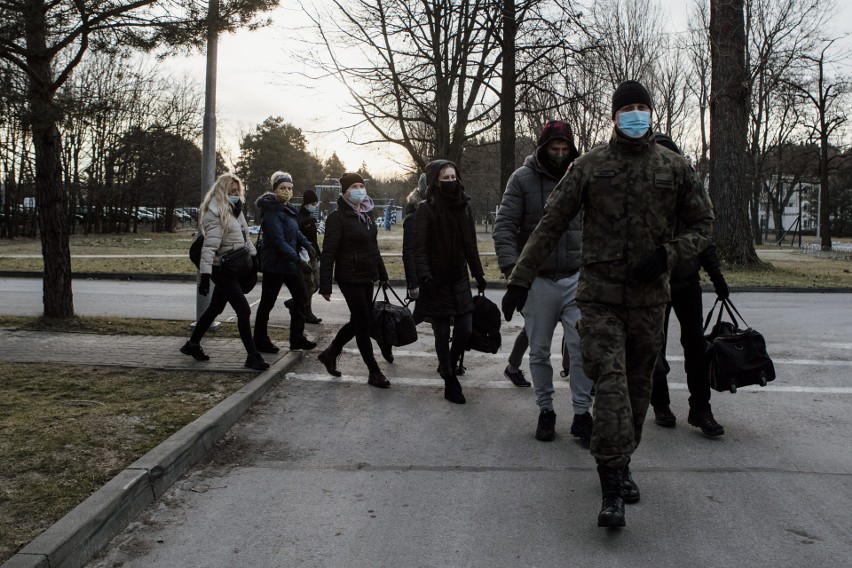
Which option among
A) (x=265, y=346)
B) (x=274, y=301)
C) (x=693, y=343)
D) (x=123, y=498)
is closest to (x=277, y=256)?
(x=274, y=301)

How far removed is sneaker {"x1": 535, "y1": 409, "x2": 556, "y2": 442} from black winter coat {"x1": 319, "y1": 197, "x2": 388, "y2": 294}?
2.29 meters

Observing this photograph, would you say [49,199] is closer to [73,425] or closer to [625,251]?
[73,425]

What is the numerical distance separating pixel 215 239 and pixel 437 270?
214 cm

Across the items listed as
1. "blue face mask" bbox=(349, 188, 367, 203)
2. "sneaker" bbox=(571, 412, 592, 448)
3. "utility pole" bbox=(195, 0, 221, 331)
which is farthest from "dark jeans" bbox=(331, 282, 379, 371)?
"utility pole" bbox=(195, 0, 221, 331)

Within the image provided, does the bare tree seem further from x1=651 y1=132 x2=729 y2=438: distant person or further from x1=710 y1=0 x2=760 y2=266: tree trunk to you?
x1=710 y1=0 x2=760 y2=266: tree trunk

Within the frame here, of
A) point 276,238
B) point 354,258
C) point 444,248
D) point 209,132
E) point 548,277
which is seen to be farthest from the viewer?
point 209,132

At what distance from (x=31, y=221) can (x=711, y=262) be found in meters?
42.9

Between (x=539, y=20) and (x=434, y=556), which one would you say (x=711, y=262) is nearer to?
(x=434, y=556)

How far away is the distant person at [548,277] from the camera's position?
528 centimetres

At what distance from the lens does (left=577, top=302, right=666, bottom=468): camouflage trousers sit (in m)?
3.91

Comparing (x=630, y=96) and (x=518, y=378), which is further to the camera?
(x=518, y=378)

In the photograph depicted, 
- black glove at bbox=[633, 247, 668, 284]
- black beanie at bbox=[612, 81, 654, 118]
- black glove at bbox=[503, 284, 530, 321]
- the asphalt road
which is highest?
black beanie at bbox=[612, 81, 654, 118]

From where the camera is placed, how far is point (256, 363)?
7223 mm

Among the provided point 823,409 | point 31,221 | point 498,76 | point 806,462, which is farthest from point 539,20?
point 31,221
